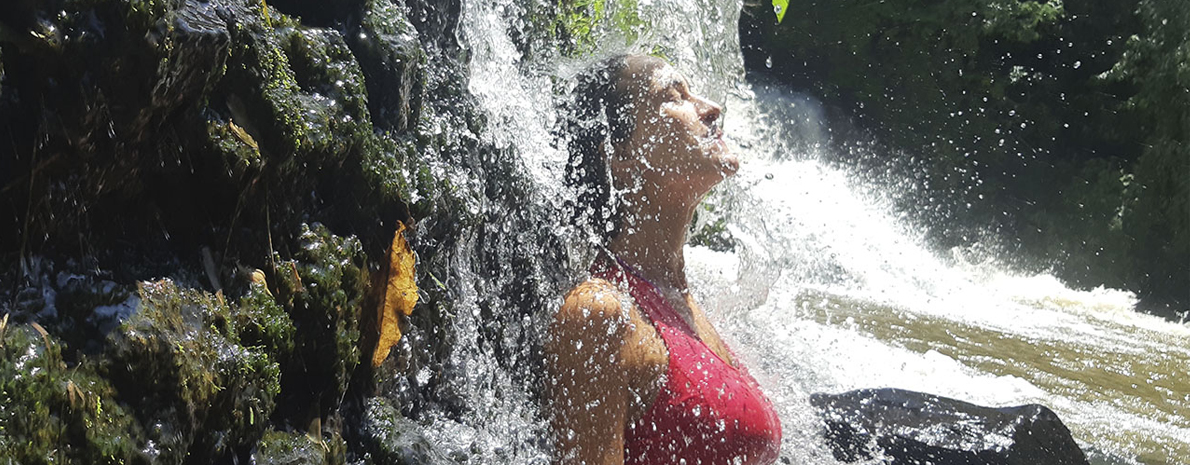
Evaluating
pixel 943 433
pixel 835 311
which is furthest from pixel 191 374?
pixel 835 311

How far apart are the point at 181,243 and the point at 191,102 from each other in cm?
18

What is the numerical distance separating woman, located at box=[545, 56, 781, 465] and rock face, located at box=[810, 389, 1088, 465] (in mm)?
502

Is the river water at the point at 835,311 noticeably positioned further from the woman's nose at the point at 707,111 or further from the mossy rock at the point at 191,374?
the mossy rock at the point at 191,374

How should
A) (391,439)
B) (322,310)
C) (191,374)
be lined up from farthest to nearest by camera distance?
(391,439)
(322,310)
(191,374)

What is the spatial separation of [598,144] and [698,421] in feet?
2.63

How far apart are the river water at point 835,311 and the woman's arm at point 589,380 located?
7 cm

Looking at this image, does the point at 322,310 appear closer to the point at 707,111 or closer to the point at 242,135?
the point at 242,135

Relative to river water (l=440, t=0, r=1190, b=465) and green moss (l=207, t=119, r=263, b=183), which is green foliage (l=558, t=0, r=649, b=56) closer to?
river water (l=440, t=0, r=1190, b=465)

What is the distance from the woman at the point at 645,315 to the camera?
1988 mm

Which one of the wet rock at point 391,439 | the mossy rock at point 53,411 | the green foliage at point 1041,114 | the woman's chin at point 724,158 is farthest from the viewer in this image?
the green foliage at point 1041,114

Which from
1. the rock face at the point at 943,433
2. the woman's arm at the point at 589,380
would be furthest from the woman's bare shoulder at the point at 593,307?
the rock face at the point at 943,433

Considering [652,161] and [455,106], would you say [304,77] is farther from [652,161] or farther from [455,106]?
[652,161]

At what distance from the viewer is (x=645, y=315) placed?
2.15 metres

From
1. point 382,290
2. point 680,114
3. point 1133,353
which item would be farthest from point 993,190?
point 382,290
